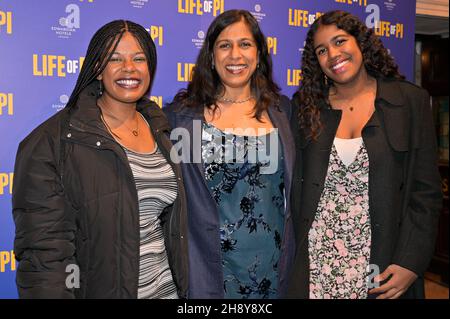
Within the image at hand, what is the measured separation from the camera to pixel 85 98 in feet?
6.07

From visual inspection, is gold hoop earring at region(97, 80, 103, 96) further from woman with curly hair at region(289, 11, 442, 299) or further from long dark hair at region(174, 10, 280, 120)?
woman with curly hair at region(289, 11, 442, 299)

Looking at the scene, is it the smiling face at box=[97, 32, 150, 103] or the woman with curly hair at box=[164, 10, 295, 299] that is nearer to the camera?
the smiling face at box=[97, 32, 150, 103]

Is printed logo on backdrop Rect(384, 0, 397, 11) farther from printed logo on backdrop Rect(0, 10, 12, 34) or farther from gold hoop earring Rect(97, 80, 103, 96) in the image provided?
printed logo on backdrop Rect(0, 10, 12, 34)

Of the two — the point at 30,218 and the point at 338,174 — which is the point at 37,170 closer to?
the point at 30,218

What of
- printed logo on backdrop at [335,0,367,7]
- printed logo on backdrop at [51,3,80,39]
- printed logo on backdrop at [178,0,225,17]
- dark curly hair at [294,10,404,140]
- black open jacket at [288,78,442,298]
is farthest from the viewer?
printed logo on backdrop at [335,0,367,7]

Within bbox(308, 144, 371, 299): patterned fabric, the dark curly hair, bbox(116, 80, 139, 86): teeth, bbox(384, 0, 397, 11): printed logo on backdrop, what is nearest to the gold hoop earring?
bbox(116, 80, 139, 86): teeth

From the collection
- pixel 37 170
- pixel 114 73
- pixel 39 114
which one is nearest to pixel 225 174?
pixel 114 73

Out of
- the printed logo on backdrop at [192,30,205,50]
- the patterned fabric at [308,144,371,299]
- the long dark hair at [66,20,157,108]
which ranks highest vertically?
the printed logo on backdrop at [192,30,205,50]

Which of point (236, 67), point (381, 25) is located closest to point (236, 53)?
point (236, 67)

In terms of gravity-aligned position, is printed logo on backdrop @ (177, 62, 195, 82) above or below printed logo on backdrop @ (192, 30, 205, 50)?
below

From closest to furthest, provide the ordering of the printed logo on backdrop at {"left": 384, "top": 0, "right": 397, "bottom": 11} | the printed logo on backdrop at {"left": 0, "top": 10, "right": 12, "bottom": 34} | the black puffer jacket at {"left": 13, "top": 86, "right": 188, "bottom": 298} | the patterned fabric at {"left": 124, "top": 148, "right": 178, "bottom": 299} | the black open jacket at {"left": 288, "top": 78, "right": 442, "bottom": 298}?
the black puffer jacket at {"left": 13, "top": 86, "right": 188, "bottom": 298} < the patterned fabric at {"left": 124, "top": 148, "right": 178, "bottom": 299} < the black open jacket at {"left": 288, "top": 78, "right": 442, "bottom": 298} < the printed logo on backdrop at {"left": 0, "top": 10, "right": 12, "bottom": 34} < the printed logo on backdrop at {"left": 384, "top": 0, "right": 397, "bottom": 11}

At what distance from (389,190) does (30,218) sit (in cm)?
154

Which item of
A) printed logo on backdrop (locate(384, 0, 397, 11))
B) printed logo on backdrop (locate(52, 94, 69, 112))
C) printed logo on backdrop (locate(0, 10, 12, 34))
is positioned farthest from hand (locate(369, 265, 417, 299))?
printed logo on backdrop (locate(0, 10, 12, 34))

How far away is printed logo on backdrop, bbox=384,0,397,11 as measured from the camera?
3.35 metres
